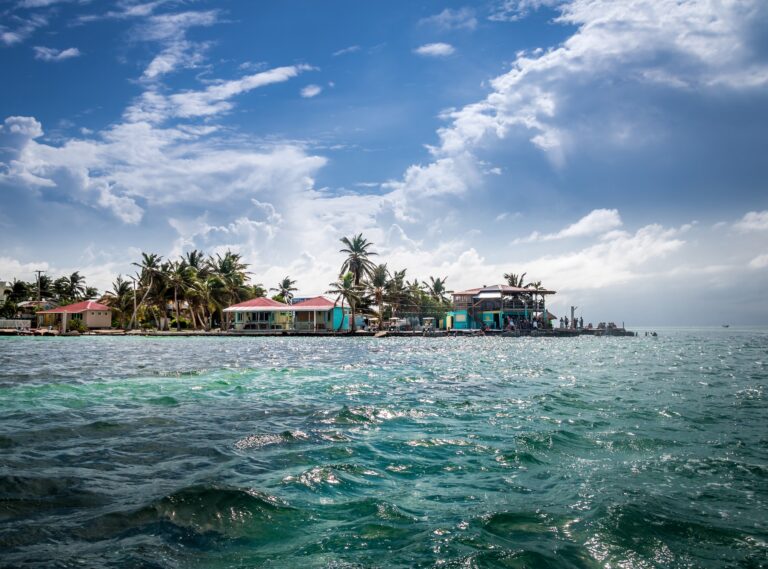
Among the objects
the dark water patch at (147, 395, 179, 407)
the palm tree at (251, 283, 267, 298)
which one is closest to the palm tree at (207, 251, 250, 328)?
the palm tree at (251, 283, 267, 298)

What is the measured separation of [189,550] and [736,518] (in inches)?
186

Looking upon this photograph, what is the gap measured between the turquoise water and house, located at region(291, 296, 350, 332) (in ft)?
173

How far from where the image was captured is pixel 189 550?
12.5ft

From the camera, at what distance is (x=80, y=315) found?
240 feet

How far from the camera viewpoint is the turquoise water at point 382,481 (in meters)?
3.83

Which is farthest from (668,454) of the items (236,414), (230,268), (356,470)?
(230,268)

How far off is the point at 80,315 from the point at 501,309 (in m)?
61.2

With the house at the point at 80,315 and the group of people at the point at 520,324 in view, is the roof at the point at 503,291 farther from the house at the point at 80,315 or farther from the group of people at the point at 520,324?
the house at the point at 80,315

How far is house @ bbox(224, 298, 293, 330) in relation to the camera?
214 ft

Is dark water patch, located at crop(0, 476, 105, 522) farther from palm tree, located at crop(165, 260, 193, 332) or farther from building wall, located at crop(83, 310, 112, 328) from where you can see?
building wall, located at crop(83, 310, 112, 328)

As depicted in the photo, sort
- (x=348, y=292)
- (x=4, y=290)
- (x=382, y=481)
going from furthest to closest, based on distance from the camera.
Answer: (x=4, y=290) < (x=348, y=292) < (x=382, y=481)

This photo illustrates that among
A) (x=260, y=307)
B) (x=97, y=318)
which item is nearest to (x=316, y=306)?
(x=260, y=307)

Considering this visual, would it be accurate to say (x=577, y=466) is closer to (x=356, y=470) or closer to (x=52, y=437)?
(x=356, y=470)

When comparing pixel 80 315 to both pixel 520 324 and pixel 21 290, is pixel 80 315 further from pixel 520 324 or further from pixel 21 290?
pixel 520 324
